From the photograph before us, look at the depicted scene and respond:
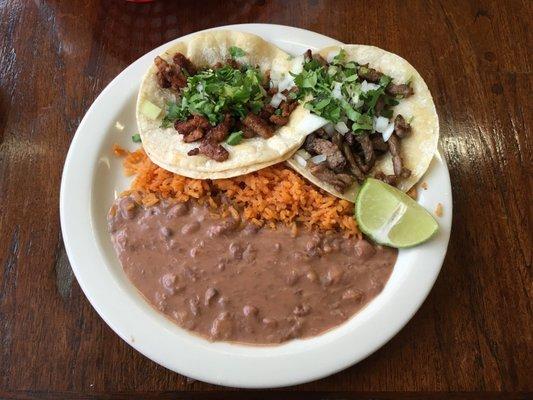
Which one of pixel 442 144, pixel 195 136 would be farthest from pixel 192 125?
pixel 442 144

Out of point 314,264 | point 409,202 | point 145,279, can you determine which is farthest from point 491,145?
point 145,279

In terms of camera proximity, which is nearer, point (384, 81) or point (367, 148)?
point (367, 148)

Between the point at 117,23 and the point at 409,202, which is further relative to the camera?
the point at 117,23

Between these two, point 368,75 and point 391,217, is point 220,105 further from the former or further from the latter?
point 391,217

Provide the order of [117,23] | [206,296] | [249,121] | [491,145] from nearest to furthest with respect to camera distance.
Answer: [206,296] < [249,121] < [491,145] < [117,23]

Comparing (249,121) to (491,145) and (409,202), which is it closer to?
(409,202)

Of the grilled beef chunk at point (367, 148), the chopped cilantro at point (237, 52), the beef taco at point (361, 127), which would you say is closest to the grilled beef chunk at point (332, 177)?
the beef taco at point (361, 127)
